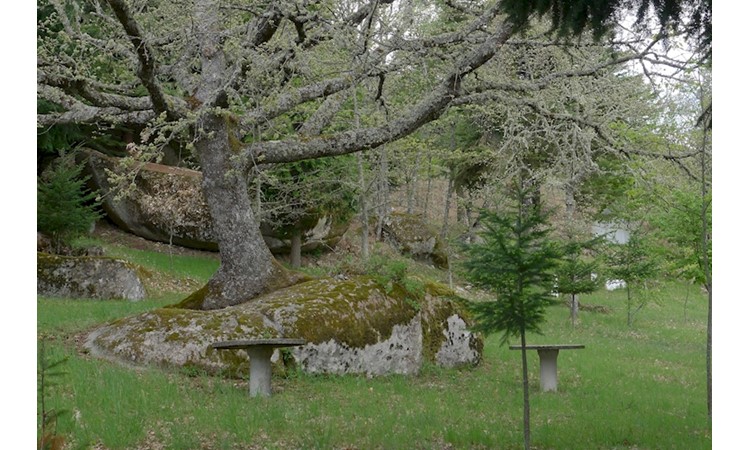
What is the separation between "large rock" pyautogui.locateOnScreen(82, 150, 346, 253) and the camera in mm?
20969

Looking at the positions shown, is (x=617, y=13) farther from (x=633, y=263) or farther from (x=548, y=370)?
(x=633, y=263)

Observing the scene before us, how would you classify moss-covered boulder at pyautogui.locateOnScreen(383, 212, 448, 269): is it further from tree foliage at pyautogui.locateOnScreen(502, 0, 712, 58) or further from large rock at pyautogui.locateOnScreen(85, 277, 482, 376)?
tree foliage at pyautogui.locateOnScreen(502, 0, 712, 58)

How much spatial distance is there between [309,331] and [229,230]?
98.0 inches

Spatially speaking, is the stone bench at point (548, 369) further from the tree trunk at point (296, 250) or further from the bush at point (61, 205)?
the tree trunk at point (296, 250)

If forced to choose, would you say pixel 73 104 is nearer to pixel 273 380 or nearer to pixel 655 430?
pixel 273 380

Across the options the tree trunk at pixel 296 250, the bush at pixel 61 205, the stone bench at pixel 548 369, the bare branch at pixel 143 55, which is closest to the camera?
the bare branch at pixel 143 55

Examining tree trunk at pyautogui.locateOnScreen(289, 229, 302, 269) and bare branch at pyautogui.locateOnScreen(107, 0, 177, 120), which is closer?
bare branch at pyautogui.locateOnScreen(107, 0, 177, 120)

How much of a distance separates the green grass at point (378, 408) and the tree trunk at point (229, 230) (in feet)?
7.13

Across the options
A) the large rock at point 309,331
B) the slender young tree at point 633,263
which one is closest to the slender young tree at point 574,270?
the large rock at point 309,331

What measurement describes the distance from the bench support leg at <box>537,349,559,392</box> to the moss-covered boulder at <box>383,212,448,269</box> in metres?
16.4

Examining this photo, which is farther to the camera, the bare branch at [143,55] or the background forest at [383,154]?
the bare branch at [143,55]

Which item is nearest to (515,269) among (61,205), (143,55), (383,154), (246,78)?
(143,55)

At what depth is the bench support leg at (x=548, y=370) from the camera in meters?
10.1

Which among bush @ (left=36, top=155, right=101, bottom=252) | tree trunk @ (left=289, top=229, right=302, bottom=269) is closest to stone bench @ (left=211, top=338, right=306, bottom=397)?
bush @ (left=36, top=155, right=101, bottom=252)
